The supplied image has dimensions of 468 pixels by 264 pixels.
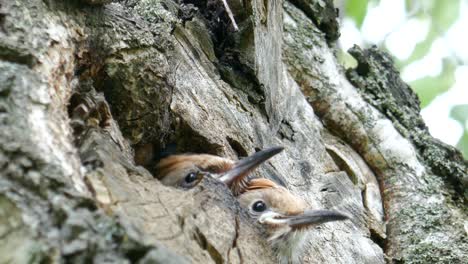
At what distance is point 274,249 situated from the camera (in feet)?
11.3

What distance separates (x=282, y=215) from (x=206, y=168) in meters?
0.47

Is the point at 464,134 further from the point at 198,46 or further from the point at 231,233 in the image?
the point at 231,233

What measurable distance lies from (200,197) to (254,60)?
1669 mm

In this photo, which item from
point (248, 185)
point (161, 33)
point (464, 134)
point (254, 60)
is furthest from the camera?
point (464, 134)

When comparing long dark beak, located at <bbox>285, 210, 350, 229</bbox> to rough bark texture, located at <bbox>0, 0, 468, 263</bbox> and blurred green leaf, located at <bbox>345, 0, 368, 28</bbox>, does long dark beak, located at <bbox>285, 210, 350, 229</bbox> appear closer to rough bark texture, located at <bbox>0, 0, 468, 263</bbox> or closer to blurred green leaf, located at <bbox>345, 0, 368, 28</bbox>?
rough bark texture, located at <bbox>0, 0, 468, 263</bbox>

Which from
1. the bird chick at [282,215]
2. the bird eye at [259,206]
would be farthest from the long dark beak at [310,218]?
the bird eye at [259,206]

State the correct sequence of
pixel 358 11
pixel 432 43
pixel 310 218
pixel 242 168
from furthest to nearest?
1. pixel 432 43
2. pixel 358 11
3. pixel 242 168
4. pixel 310 218

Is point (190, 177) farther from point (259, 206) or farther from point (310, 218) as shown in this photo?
point (310, 218)

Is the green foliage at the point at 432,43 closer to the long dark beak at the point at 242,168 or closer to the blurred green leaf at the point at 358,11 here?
the blurred green leaf at the point at 358,11

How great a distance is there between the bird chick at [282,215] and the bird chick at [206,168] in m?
0.13

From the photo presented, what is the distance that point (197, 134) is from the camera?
3924mm

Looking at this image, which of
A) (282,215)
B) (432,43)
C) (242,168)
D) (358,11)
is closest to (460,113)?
(432,43)

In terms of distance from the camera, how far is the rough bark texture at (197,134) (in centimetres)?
217

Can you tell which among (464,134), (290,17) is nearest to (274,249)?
(290,17)
